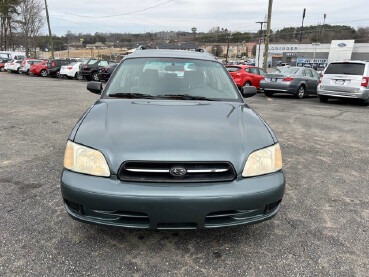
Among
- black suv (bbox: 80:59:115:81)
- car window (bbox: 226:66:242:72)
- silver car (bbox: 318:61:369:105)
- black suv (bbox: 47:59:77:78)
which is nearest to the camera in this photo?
silver car (bbox: 318:61:369:105)

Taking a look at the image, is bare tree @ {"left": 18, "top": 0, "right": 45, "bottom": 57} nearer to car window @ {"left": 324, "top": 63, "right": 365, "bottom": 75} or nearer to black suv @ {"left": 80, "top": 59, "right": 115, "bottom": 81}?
black suv @ {"left": 80, "top": 59, "right": 115, "bottom": 81}

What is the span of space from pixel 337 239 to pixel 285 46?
6441 centimetres

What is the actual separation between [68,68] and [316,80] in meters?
17.2

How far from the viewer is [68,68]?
2177cm

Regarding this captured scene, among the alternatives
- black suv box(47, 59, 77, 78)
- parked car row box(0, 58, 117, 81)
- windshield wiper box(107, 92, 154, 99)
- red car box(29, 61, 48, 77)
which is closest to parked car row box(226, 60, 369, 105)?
parked car row box(0, 58, 117, 81)

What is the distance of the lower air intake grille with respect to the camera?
2.04 metres

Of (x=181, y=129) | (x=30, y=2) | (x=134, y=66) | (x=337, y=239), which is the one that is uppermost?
(x=30, y=2)

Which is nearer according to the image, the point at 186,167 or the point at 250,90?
the point at 186,167

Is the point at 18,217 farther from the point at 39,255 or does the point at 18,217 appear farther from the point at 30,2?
the point at 30,2

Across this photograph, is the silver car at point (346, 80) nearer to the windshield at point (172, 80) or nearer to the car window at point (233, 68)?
the car window at point (233, 68)

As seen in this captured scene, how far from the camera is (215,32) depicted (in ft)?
236

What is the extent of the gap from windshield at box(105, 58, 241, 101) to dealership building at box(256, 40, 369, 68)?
54.0 meters

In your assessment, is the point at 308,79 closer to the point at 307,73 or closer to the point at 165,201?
the point at 307,73

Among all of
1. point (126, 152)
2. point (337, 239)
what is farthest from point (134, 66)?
point (337, 239)
